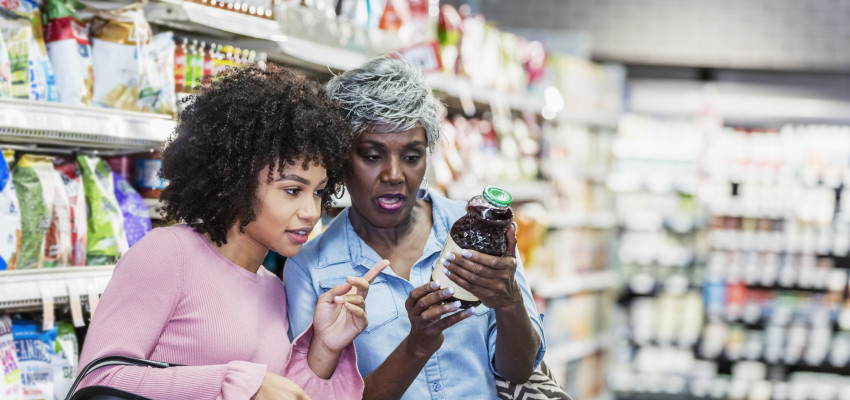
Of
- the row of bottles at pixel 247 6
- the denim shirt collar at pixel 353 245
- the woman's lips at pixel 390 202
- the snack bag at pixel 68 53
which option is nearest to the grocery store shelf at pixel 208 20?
the row of bottles at pixel 247 6

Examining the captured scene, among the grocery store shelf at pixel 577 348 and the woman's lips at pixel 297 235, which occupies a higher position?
the woman's lips at pixel 297 235

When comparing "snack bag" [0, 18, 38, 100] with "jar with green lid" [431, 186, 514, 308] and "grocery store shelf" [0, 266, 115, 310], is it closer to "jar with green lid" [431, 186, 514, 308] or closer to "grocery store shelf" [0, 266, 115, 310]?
"grocery store shelf" [0, 266, 115, 310]

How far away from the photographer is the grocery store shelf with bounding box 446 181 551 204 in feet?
13.6

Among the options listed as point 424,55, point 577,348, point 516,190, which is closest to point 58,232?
point 424,55

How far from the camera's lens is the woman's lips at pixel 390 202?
2.11 meters

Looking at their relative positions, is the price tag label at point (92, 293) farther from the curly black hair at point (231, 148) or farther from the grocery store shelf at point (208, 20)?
the grocery store shelf at point (208, 20)

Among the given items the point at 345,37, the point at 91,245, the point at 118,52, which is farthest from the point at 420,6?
the point at 91,245

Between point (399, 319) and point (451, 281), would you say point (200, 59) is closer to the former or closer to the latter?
point (399, 319)

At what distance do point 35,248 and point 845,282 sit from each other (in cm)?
718

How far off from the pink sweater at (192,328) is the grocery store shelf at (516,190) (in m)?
2.32

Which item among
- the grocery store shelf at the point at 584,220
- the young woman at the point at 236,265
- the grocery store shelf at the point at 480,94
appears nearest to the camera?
the young woman at the point at 236,265

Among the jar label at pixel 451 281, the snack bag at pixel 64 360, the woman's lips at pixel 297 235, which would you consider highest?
the woman's lips at pixel 297 235

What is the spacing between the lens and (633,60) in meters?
8.12

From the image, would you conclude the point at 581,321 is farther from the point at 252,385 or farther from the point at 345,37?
the point at 252,385
